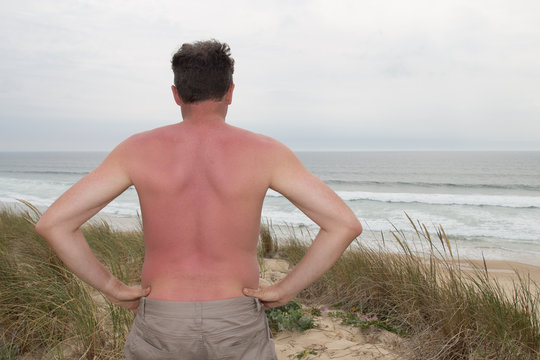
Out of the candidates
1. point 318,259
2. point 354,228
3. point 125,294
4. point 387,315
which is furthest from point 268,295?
point 387,315

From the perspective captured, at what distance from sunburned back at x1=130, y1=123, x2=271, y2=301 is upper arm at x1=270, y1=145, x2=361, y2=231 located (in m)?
0.06

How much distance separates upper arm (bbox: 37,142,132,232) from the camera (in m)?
1.66

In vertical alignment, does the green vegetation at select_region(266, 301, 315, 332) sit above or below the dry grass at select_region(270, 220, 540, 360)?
below

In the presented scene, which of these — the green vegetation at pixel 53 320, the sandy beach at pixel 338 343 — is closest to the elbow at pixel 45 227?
the green vegetation at pixel 53 320

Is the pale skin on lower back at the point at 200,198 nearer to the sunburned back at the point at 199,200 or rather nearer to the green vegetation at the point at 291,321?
the sunburned back at the point at 199,200

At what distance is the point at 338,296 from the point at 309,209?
3271 millimetres

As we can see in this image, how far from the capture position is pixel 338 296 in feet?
15.4

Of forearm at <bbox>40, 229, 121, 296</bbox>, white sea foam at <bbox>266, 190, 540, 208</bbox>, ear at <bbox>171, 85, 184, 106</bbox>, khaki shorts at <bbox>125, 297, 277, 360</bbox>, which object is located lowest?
white sea foam at <bbox>266, 190, 540, 208</bbox>

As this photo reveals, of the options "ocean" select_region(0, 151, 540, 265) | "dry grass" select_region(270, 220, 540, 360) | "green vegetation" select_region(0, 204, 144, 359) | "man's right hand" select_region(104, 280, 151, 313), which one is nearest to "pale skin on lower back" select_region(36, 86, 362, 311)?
"man's right hand" select_region(104, 280, 151, 313)

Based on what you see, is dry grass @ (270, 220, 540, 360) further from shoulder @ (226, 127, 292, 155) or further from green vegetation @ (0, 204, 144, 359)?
green vegetation @ (0, 204, 144, 359)

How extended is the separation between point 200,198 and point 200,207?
0.11 ft

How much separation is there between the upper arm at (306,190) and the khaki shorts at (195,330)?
1.57 ft

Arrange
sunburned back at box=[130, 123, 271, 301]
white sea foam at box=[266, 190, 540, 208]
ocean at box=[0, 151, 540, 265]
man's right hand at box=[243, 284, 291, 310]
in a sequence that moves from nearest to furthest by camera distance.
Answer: sunburned back at box=[130, 123, 271, 301] → man's right hand at box=[243, 284, 291, 310] → ocean at box=[0, 151, 540, 265] → white sea foam at box=[266, 190, 540, 208]

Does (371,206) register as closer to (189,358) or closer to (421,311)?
(421,311)
